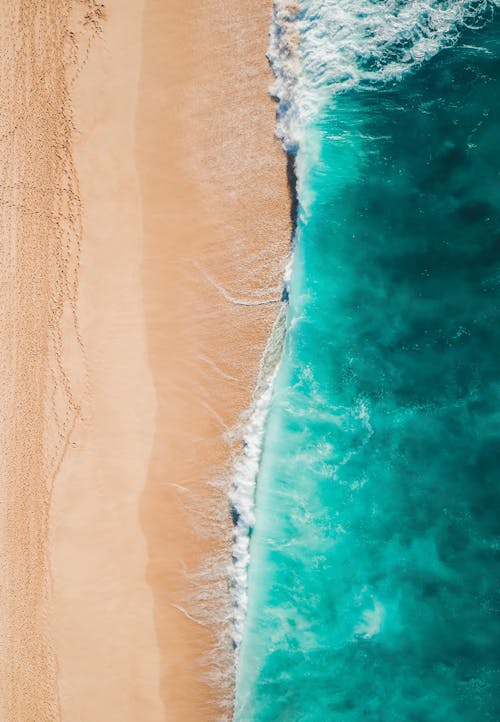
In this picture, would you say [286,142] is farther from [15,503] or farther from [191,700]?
[191,700]

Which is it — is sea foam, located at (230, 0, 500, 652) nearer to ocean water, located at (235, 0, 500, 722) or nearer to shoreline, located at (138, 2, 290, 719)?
ocean water, located at (235, 0, 500, 722)

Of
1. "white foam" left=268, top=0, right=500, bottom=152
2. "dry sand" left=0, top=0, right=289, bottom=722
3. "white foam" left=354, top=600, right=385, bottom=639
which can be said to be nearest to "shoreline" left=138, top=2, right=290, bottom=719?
"dry sand" left=0, top=0, right=289, bottom=722

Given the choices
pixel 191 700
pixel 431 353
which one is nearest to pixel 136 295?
pixel 431 353

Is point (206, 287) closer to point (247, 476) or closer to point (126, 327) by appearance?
point (126, 327)

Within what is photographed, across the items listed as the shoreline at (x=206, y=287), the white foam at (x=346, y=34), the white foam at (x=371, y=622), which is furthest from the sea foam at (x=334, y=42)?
the white foam at (x=371, y=622)

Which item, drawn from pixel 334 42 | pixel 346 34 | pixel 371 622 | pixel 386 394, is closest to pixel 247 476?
pixel 386 394

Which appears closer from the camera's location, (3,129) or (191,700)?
(191,700)
